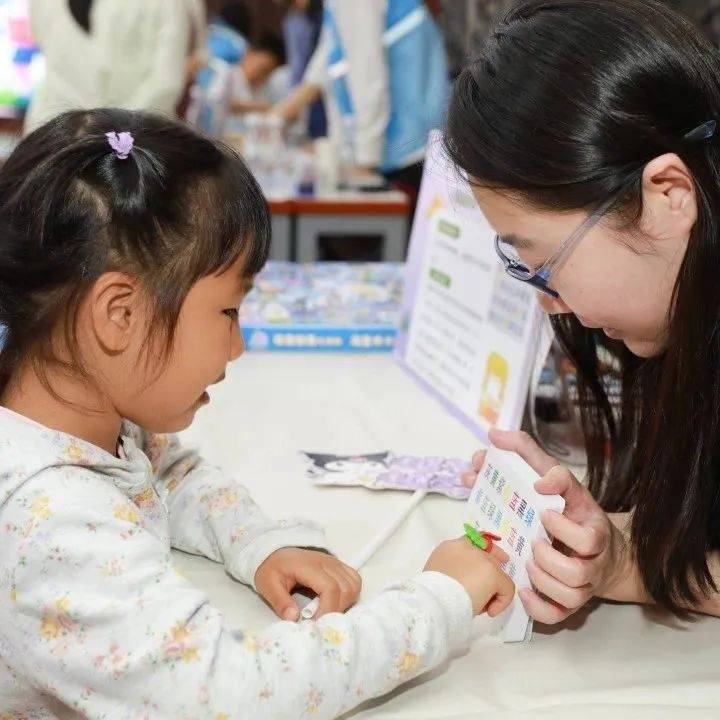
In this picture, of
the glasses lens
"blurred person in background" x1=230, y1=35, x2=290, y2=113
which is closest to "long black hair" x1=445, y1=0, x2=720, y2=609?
the glasses lens

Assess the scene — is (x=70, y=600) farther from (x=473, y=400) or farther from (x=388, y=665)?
(x=473, y=400)

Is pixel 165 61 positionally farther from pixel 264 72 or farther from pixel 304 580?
pixel 304 580

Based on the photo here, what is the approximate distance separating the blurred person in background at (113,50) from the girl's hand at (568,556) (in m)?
2.69

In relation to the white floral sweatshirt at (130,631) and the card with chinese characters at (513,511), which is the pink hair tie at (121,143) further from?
the card with chinese characters at (513,511)

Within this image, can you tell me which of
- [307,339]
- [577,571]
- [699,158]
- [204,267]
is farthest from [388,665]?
[307,339]

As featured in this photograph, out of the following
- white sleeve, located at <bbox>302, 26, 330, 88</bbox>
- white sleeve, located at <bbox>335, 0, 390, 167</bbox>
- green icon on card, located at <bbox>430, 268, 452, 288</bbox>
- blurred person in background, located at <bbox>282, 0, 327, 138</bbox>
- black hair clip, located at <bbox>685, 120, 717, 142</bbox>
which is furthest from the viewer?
blurred person in background, located at <bbox>282, 0, 327, 138</bbox>

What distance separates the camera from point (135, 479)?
879 millimetres

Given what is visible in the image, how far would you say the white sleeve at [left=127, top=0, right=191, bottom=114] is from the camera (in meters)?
3.28

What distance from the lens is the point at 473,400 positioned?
4.57 feet

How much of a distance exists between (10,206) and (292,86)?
4.36m

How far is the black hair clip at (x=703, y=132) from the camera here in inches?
31.4

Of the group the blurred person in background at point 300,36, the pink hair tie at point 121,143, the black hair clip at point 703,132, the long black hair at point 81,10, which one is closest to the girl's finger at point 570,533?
the black hair clip at point 703,132

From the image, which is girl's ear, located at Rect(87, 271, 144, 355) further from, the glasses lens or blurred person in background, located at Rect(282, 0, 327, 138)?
blurred person in background, located at Rect(282, 0, 327, 138)

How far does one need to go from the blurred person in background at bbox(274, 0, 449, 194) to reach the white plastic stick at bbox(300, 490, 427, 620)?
2349 millimetres
